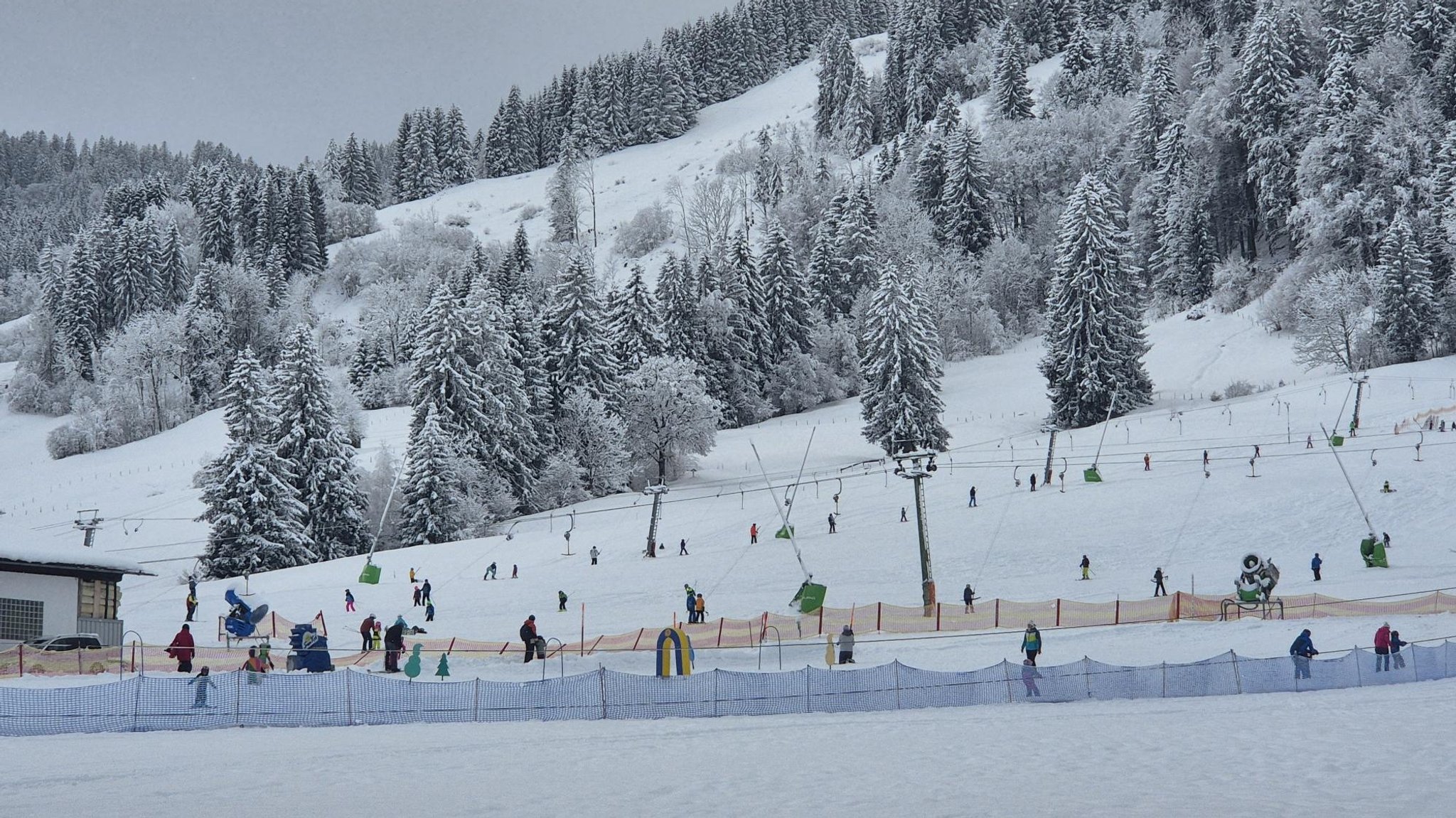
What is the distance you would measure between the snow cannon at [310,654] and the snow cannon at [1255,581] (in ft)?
70.0

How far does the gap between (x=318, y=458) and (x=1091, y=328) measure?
44.6 meters

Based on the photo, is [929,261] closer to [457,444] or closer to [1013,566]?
[457,444]

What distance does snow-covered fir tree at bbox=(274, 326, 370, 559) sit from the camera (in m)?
61.4

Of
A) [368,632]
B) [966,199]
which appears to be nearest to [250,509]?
[368,632]

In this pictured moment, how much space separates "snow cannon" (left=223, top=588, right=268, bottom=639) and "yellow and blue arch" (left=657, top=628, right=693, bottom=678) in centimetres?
Answer: 928

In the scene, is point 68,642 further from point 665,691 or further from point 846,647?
point 846,647

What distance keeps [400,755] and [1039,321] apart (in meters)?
91.7

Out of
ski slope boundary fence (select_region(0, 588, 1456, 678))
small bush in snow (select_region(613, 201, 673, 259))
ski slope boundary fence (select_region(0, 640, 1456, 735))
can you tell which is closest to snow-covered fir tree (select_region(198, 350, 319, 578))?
ski slope boundary fence (select_region(0, 588, 1456, 678))

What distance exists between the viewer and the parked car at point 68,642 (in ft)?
85.0

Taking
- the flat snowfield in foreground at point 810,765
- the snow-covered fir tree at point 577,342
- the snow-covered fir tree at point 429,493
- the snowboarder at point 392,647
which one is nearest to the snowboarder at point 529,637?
the snowboarder at point 392,647

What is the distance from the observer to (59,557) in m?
28.1

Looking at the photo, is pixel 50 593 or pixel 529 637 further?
pixel 50 593

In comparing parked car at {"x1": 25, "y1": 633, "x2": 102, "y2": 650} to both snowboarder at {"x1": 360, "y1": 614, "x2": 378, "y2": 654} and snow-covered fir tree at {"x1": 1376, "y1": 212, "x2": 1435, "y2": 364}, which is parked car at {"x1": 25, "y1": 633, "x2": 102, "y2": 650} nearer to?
snowboarder at {"x1": 360, "y1": 614, "x2": 378, "y2": 654}

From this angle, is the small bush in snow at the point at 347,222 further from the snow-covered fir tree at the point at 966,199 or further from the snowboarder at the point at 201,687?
the snowboarder at the point at 201,687
